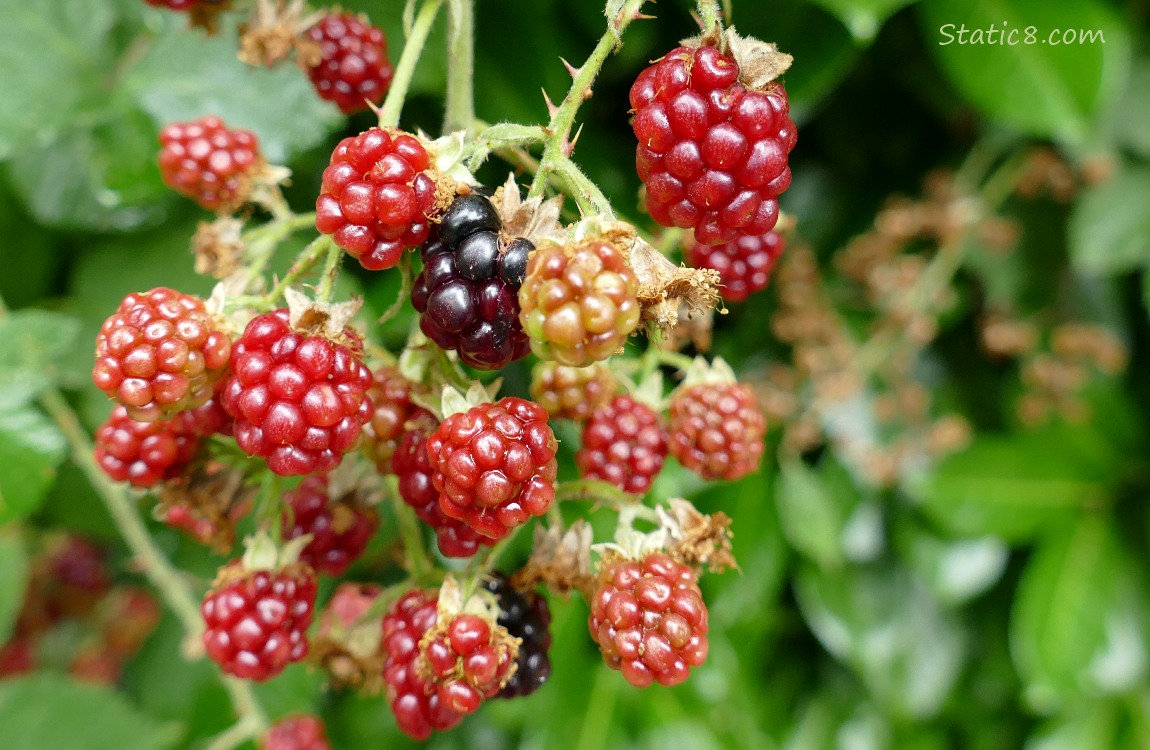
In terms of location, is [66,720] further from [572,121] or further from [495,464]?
[572,121]

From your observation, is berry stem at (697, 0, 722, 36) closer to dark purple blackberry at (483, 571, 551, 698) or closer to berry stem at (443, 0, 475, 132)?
berry stem at (443, 0, 475, 132)

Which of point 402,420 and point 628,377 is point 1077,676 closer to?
point 628,377

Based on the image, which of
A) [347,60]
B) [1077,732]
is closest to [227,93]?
[347,60]

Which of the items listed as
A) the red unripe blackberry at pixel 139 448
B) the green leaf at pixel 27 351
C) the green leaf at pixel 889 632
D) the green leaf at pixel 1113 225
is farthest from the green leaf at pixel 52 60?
the green leaf at pixel 1113 225

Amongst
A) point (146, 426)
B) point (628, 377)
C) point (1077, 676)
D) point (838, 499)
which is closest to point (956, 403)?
point (838, 499)

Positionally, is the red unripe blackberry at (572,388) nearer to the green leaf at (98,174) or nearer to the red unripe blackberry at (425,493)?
the red unripe blackberry at (425,493)

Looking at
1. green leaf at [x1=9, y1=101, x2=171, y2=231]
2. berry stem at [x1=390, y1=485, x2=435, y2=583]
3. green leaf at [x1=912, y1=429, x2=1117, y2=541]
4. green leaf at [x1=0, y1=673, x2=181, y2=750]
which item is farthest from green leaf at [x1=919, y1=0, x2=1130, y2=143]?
green leaf at [x1=0, y1=673, x2=181, y2=750]
